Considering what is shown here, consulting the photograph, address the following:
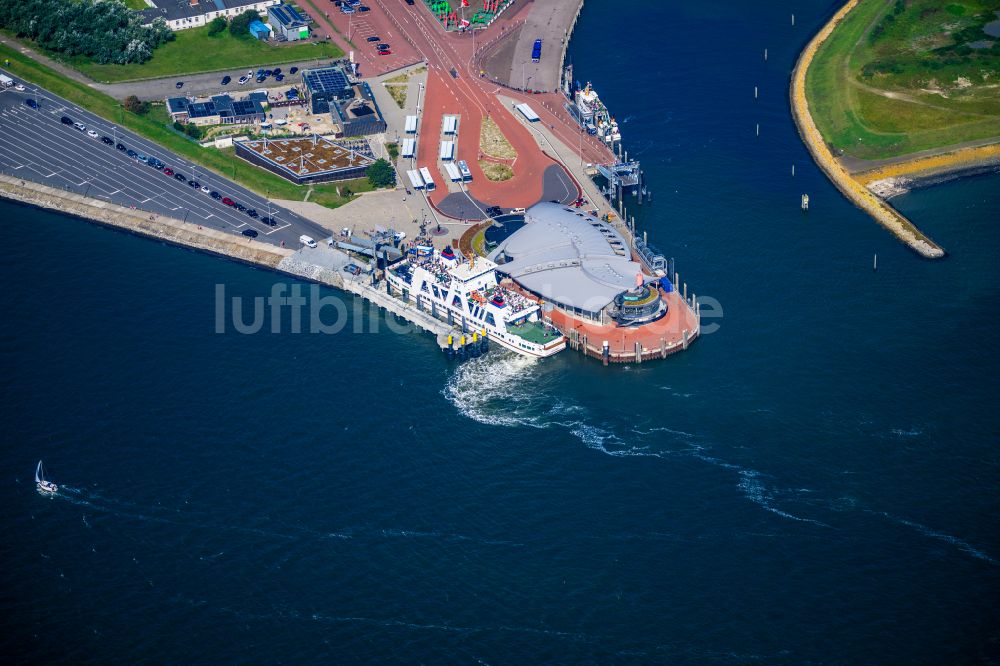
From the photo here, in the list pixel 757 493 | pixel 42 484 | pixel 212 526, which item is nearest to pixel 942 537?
pixel 757 493

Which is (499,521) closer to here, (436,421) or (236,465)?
(436,421)

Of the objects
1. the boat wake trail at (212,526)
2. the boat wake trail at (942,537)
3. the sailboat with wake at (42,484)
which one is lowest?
the boat wake trail at (942,537)

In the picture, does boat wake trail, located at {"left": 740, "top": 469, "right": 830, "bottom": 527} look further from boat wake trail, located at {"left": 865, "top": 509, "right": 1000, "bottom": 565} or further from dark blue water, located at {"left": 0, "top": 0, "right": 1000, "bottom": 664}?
boat wake trail, located at {"left": 865, "top": 509, "right": 1000, "bottom": 565}

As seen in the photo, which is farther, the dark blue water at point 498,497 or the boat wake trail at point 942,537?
the boat wake trail at point 942,537

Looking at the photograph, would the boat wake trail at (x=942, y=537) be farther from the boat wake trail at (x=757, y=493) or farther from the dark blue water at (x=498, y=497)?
the boat wake trail at (x=757, y=493)

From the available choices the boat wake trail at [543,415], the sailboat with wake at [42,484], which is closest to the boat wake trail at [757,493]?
the boat wake trail at [543,415]

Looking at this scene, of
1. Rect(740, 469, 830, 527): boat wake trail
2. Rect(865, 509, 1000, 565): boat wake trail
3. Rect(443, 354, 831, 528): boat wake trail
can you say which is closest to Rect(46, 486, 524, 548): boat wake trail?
Rect(443, 354, 831, 528): boat wake trail

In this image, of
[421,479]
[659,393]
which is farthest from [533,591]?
[659,393]
